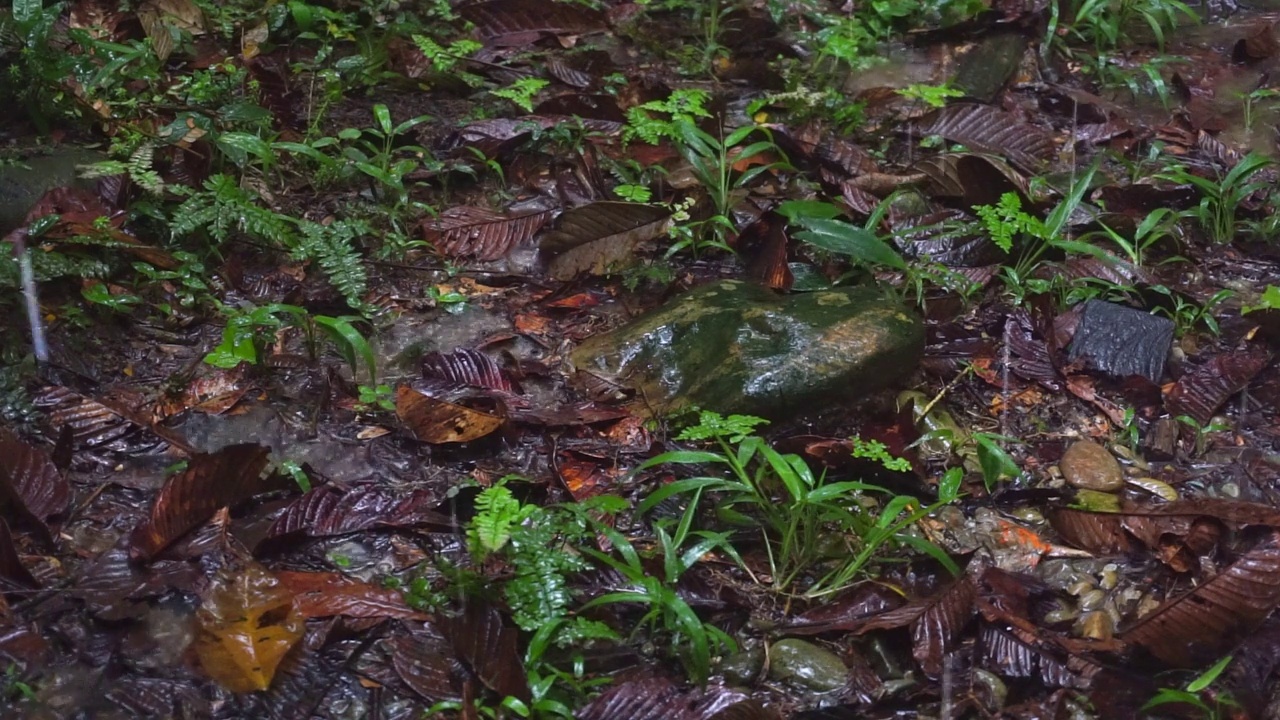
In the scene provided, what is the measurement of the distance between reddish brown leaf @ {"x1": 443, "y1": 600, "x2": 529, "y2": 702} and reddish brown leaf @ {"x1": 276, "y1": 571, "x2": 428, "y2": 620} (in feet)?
0.42

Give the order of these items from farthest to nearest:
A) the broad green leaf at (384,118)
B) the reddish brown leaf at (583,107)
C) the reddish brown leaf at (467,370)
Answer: the reddish brown leaf at (583,107), the broad green leaf at (384,118), the reddish brown leaf at (467,370)

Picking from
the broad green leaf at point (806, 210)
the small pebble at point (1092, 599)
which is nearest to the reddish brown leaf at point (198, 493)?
the broad green leaf at point (806, 210)

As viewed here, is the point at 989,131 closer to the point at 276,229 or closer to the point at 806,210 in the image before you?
the point at 806,210

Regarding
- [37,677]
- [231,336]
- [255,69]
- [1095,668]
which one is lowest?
[1095,668]

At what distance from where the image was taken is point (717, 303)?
366cm

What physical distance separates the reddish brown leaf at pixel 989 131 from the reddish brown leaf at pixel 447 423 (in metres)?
2.70

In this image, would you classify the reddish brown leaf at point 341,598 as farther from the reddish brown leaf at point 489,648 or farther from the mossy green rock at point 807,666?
the mossy green rock at point 807,666

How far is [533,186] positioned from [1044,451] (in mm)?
2219

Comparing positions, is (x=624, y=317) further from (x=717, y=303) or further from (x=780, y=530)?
(x=780, y=530)

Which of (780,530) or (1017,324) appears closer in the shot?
(780,530)

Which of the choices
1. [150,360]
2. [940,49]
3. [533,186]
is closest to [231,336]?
[150,360]

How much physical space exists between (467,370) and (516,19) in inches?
97.2

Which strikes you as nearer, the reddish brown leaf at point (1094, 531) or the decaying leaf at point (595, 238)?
the reddish brown leaf at point (1094, 531)

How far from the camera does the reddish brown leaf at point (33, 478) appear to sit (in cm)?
289
